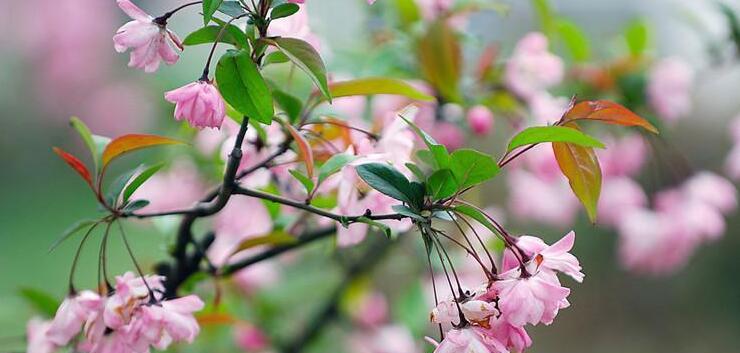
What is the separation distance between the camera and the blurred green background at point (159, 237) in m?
2.51

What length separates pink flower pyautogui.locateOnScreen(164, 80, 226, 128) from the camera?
1.65 ft

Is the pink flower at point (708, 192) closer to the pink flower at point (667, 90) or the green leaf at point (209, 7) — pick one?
the pink flower at point (667, 90)

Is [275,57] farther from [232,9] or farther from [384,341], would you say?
[384,341]

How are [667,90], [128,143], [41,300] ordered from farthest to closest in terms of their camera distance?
[667,90] < [41,300] < [128,143]

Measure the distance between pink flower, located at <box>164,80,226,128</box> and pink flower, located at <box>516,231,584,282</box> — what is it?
18 cm

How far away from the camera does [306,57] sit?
52cm

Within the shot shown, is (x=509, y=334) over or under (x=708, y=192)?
over

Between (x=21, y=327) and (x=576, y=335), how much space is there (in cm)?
172

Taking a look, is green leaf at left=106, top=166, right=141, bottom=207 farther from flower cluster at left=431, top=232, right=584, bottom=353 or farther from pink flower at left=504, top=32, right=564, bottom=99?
pink flower at left=504, top=32, right=564, bottom=99

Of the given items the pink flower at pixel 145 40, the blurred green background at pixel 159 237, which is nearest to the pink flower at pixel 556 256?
the pink flower at pixel 145 40

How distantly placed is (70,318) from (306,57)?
211 millimetres

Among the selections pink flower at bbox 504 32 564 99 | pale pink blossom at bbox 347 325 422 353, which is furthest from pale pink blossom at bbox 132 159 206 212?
pink flower at bbox 504 32 564 99

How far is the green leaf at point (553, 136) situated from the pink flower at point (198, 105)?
0.16 m

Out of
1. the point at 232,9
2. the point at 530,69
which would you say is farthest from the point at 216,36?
the point at 530,69
